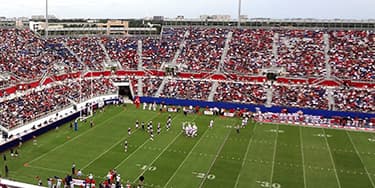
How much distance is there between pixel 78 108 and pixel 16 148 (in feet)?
33.0

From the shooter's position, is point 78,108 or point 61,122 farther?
point 78,108

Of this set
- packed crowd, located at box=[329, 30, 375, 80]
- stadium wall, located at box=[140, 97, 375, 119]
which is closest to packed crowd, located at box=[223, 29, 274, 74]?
stadium wall, located at box=[140, 97, 375, 119]

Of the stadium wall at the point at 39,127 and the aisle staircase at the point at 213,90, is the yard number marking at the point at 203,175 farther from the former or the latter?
the aisle staircase at the point at 213,90

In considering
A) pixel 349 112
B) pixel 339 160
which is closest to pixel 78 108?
pixel 339 160

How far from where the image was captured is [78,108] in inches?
1355

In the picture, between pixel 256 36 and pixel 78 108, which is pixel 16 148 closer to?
pixel 78 108

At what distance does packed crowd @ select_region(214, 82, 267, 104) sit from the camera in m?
38.4

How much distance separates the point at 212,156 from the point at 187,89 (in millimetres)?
18158

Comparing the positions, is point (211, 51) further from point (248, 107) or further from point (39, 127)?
point (39, 127)

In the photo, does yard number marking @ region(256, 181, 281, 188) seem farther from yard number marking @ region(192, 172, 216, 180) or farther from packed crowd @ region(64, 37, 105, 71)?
packed crowd @ region(64, 37, 105, 71)

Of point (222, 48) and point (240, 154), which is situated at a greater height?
point (222, 48)

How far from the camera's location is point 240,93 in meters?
39.6

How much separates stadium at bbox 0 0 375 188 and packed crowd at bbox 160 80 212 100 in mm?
218

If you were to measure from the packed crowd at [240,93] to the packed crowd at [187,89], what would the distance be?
1.45m
